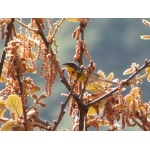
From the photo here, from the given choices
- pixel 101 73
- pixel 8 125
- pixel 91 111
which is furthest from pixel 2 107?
pixel 101 73

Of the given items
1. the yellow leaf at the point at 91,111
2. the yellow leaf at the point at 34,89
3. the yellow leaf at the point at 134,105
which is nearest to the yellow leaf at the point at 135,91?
the yellow leaf at the point at 134,105

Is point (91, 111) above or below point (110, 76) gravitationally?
below

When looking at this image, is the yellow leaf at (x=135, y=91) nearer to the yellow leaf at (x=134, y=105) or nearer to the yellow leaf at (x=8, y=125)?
the yellow leaf at (x=134, y=105)

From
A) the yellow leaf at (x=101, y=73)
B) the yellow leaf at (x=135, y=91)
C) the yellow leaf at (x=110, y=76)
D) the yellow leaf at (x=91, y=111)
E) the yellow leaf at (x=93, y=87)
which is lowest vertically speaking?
the yellow leaf at (x=91, y=111)

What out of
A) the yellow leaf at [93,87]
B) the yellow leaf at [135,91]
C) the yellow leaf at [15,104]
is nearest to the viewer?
the yellow leaf at [15,104]

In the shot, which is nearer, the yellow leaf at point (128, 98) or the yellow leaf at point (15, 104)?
the yellow leaf at point (15, 104)

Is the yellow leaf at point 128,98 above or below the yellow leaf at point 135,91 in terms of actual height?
below

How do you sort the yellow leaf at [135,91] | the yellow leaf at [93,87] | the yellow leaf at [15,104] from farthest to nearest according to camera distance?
1. the yellow leaf at [93,87]
2. the yellow leaf at [135,91]
3. the yellow leaf at [15,104]

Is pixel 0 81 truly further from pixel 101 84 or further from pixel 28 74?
pixel 101 84

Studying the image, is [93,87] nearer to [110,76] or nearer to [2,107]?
[110,76]
